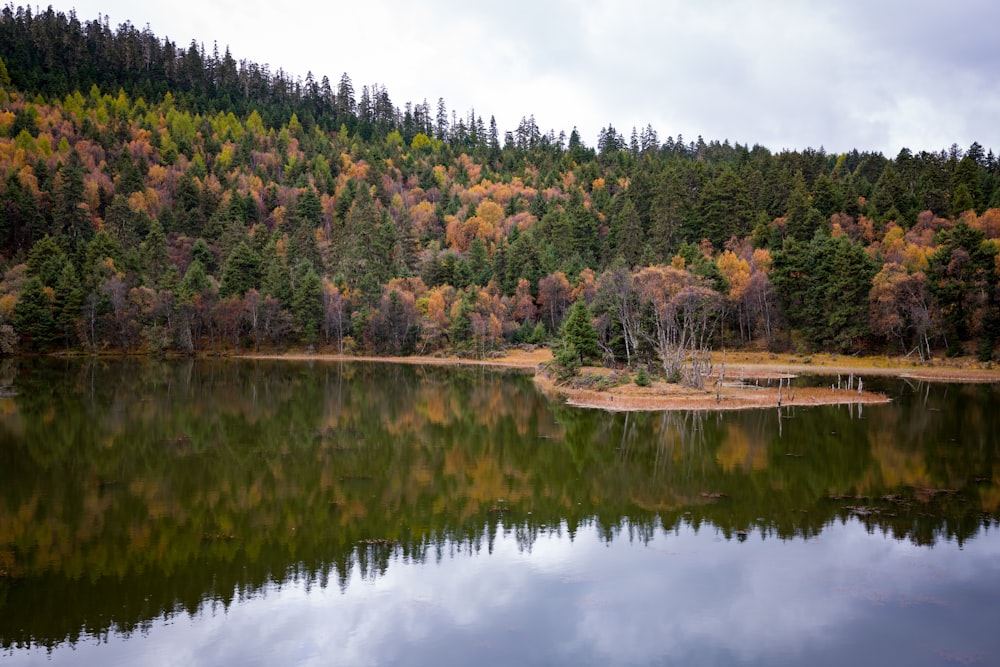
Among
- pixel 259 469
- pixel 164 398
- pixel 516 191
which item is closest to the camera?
pixel 259 469

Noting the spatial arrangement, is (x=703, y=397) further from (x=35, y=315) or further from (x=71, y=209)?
(x=71, y=209)

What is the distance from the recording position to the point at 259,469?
92.3 ft

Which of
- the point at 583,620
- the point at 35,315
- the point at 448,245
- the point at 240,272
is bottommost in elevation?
the point at 583,620

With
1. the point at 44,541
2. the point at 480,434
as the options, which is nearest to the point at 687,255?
the point at 480,434

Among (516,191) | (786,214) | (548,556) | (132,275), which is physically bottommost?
(548,556)

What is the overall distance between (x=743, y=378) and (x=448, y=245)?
72.9m

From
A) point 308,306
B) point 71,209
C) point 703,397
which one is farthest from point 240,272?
point 703,397

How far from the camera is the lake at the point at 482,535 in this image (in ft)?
47.2

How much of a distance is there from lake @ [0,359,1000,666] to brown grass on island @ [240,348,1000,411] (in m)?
6.28

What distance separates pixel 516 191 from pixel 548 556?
125 metres

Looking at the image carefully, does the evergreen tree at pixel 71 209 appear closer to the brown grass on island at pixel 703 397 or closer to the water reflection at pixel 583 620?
the brown grass on island at pixel 703 397

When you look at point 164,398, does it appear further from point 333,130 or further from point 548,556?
point 333,130

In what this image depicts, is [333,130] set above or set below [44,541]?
above

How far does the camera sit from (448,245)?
123m
